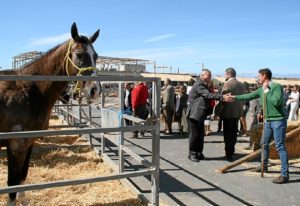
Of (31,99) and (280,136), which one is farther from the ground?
(31,99)

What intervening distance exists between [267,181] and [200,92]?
2.20 meters

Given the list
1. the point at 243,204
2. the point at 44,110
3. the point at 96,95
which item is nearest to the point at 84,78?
the point at 96,95

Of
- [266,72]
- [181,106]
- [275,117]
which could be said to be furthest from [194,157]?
[181,106]

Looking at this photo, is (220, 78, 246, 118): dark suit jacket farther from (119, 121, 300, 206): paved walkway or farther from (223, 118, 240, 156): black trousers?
(119, 121, 300, 206): paved walkway

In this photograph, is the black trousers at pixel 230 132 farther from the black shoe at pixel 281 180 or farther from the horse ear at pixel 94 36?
the horse ear at pixel 94 36

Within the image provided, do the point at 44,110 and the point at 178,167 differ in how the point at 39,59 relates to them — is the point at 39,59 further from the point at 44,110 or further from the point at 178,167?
the point at 178,167

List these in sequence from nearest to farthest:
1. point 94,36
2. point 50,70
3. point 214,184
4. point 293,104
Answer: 1. point 50,70
2. point 94,36
3. point 214,184
4. point 293,104

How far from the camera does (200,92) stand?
7.27 m

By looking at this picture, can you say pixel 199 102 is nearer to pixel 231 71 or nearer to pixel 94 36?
pixel 231 71

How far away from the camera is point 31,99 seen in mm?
4566

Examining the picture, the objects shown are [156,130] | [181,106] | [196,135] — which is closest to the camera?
[156,130]

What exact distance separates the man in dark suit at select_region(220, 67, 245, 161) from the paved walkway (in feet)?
1.29

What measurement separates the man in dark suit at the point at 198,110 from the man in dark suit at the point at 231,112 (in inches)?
16.6

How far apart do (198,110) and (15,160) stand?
4.01 metres
